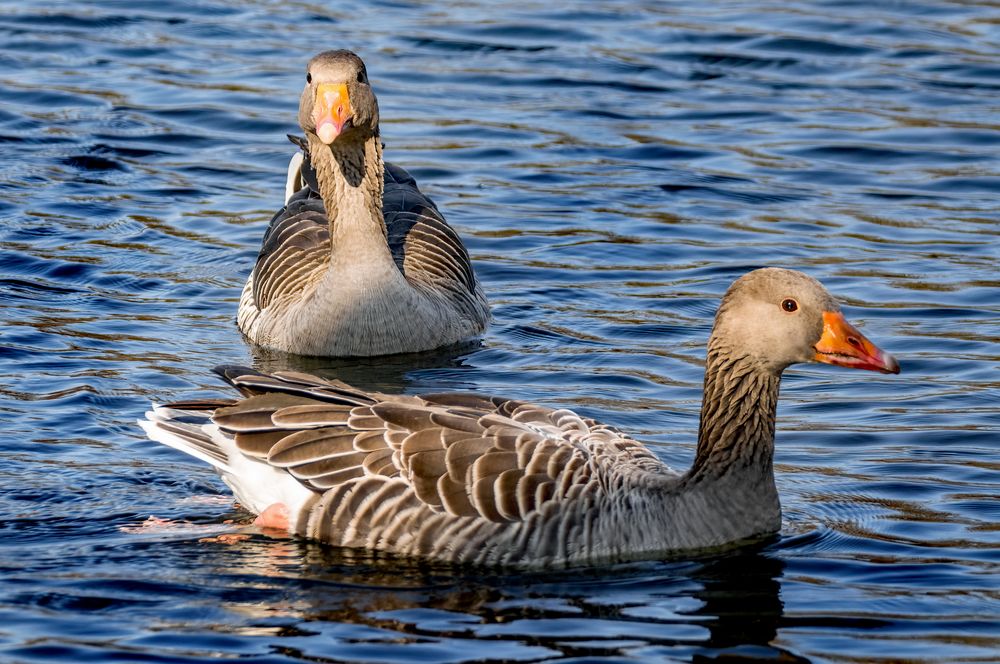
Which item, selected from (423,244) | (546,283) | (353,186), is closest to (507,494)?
(353,186)

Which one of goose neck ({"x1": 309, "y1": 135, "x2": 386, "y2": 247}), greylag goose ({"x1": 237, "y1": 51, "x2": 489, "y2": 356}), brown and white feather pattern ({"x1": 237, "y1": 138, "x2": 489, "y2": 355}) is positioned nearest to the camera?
greylag goose ({"x1": 237, "y1": 51, "x2": 489, "y2": 356})

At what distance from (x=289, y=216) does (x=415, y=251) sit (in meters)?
1.11

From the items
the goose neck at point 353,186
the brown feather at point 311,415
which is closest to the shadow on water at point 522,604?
the brown feather at point 311,415

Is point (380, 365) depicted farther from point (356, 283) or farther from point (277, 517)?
point (277, 517)

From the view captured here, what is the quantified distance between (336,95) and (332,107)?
0.34ft

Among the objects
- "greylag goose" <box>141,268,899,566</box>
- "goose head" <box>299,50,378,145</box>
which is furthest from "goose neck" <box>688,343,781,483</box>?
"goose head" <box>299,50,378,145</box>

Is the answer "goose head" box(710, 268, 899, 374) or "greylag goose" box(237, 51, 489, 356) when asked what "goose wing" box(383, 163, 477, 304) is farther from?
"goose head" box(710, 268, 899, 374)

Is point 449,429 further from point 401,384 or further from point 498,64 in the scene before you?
point 498,64

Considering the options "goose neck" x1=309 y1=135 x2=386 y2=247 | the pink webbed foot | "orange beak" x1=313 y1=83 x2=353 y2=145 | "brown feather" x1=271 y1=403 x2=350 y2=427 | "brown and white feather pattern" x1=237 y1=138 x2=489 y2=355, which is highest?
"orange beak" x1=313 y1=83 x2=353 y2=145

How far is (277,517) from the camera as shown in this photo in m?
9.32

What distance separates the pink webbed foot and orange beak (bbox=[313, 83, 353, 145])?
3.99 m

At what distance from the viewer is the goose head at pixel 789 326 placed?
9109mm

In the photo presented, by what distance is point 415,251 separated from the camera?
1431cm

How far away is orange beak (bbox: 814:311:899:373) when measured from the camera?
9086mm
